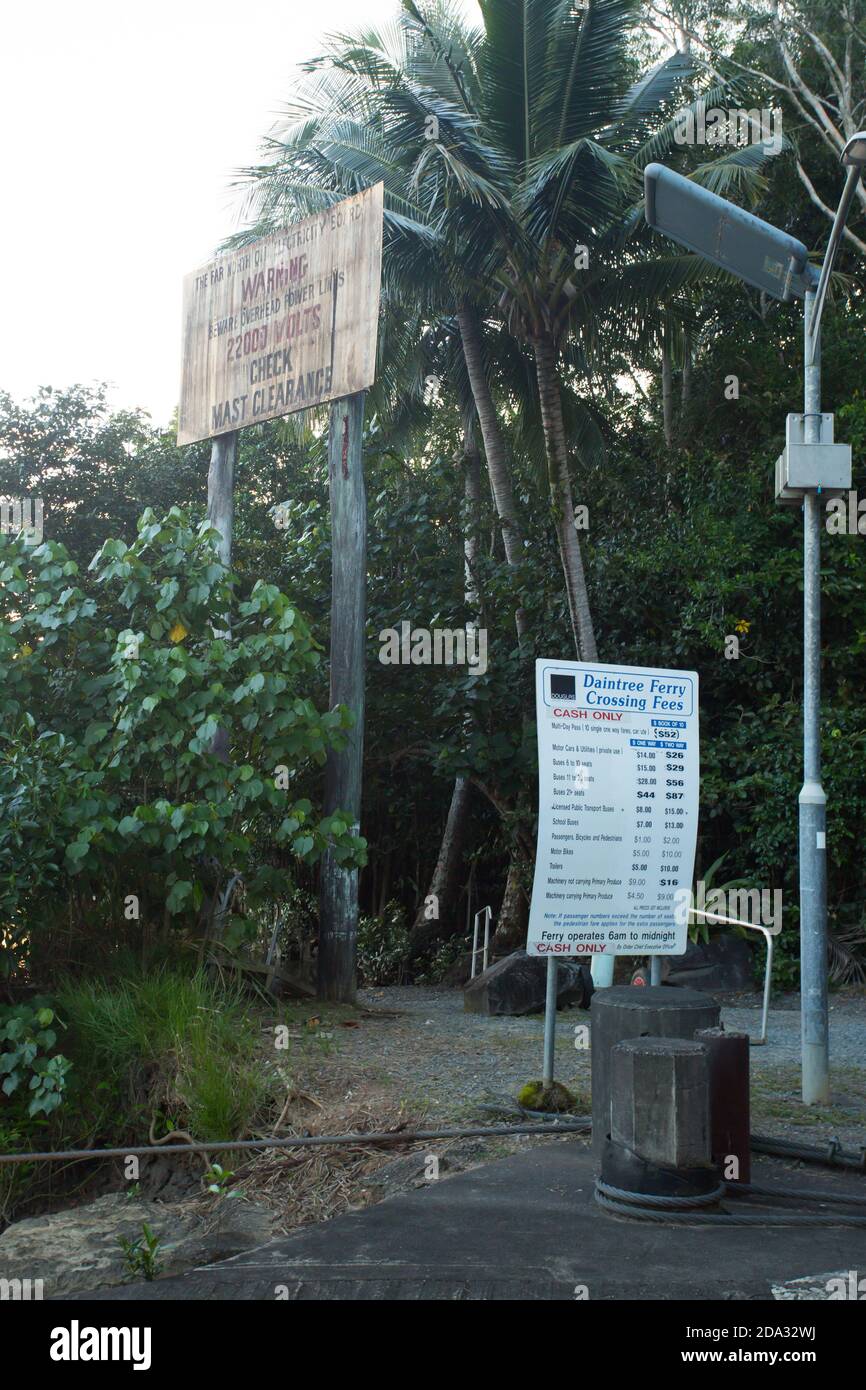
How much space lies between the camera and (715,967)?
12430mm

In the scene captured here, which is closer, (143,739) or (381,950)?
(143,739)

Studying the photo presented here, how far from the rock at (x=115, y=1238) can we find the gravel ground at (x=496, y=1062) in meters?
1.30

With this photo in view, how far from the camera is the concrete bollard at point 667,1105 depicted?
4855mm

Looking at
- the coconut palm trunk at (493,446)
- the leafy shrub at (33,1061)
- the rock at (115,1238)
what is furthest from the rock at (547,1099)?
the coconut palm trunk at (493,446)

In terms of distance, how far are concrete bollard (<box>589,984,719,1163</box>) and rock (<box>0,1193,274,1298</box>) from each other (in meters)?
1.53

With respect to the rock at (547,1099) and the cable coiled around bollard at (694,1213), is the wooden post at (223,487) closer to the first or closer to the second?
the rock at (547,1099)

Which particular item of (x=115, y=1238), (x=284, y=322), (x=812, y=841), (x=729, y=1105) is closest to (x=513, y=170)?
(x=284, y=322)

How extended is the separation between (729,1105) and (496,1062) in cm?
309

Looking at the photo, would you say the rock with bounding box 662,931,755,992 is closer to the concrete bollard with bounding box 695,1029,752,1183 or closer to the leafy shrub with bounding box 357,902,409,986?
the leafy shrub with bounding box 357,902,409,986

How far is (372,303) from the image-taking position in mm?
10188

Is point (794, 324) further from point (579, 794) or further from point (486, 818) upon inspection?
point (579, 794)

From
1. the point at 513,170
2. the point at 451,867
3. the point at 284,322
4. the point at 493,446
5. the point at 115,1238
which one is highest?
the point at 513,170

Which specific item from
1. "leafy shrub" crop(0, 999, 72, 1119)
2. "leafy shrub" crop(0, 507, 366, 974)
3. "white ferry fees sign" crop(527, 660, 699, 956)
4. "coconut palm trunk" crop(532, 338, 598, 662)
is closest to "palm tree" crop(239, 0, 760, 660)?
"coconut palm trunk" crop(532, 338, 598, 662)

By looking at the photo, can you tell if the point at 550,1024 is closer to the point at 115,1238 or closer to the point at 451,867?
the point at 115,1238
